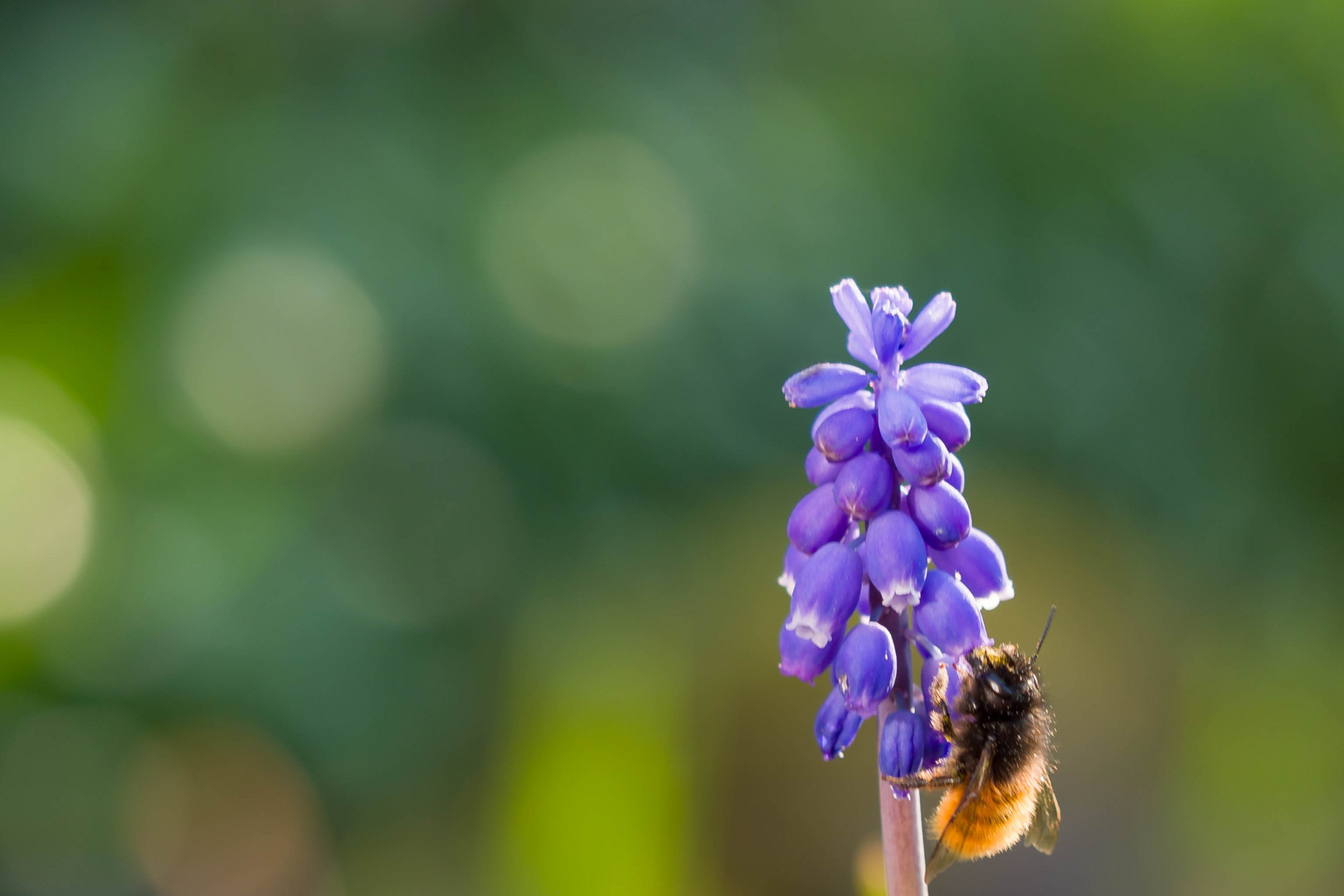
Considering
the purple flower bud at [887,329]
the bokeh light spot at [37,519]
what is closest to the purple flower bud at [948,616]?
the purple flower bud at [887,329]

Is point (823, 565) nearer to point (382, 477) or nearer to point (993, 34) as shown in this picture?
point (382, 477)

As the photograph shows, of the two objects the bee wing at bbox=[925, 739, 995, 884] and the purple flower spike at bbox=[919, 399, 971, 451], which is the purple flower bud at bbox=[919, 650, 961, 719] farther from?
the purple flower spike at bbox=[919, 399, 971, 451]

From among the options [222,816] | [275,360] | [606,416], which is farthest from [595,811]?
[275,360]

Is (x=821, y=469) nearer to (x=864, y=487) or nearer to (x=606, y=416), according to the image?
(x=864, y=487)

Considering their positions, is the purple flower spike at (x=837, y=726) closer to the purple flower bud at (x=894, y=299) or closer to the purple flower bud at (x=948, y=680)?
the purple flower bud at (x=948, y=680)

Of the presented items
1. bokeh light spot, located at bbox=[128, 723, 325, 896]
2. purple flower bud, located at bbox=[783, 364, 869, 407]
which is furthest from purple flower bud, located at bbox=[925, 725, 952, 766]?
bokeh light spot, located at bbox=[128, 723, 325, 896]

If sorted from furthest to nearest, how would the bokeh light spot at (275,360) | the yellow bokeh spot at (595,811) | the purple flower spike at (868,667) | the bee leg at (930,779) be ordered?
the bokeh light spot at (275,360) → the yellow bokeh spot at (595,811) → the purple flower spike at (868,667) → the bee leg at (930,779)
